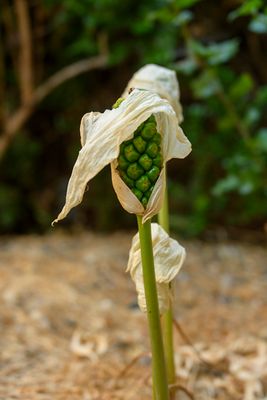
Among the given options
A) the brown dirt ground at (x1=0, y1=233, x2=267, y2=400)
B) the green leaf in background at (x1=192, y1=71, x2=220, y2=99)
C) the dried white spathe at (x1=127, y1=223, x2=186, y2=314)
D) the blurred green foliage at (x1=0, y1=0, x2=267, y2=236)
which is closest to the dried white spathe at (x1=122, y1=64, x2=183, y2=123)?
the dried white spathe at (x1=127, y1=223, x2=186, y2=314)

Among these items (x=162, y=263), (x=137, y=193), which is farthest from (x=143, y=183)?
(x=162, y=263)

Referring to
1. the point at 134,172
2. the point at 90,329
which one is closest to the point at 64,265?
the point at 90,329

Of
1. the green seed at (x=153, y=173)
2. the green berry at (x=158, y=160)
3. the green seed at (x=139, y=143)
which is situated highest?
the green seed at (x=139, y=143)

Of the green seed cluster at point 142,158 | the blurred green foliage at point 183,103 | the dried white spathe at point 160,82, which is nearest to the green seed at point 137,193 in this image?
the green seed cluster at point 142,158

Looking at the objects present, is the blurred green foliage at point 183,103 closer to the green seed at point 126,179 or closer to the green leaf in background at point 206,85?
the green leaf in background at point 206,85

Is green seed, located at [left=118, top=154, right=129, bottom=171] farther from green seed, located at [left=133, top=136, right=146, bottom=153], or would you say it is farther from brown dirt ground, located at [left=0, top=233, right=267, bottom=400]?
brown dirt ground, located at [left=0, top=233, right=267, bottom=400]

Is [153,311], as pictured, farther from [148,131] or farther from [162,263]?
[148,131]

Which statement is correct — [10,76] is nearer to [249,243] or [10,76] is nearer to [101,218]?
[101,218]

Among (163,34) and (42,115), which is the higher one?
(163,34)
